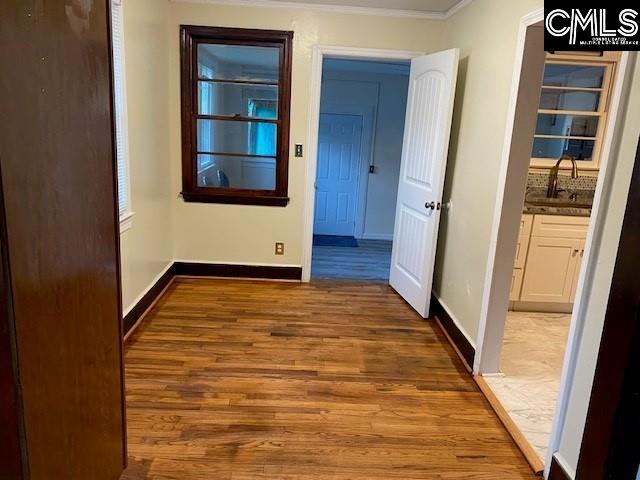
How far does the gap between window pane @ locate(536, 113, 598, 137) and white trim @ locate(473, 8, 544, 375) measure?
5.29 ft

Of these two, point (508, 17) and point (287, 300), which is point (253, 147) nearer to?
point (287, 300)

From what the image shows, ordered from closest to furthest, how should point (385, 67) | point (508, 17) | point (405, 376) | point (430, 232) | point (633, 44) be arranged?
point (633, 44), point (508, 17), point (405, 376), point (430, 232), point (385, 67)

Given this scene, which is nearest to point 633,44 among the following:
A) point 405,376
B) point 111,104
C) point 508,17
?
point 508,17

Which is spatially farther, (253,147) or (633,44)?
(253,147)

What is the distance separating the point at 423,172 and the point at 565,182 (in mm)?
1295

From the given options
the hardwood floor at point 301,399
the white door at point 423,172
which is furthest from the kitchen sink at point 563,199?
the hardwood floor at point 301,399

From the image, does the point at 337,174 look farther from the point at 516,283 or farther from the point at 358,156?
the point at 516,283

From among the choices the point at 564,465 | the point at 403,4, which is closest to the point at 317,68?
the point at 403,4

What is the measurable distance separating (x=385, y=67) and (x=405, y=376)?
161 inches

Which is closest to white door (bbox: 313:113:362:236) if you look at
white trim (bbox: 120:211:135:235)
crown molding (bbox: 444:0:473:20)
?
crown molding (bbox: 444:0:473:20)

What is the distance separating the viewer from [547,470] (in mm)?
1940

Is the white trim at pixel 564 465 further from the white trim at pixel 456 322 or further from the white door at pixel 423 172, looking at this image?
the white door at pixel 423 172

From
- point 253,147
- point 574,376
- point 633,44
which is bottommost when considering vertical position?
point 574,376

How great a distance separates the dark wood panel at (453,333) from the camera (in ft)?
9.62
